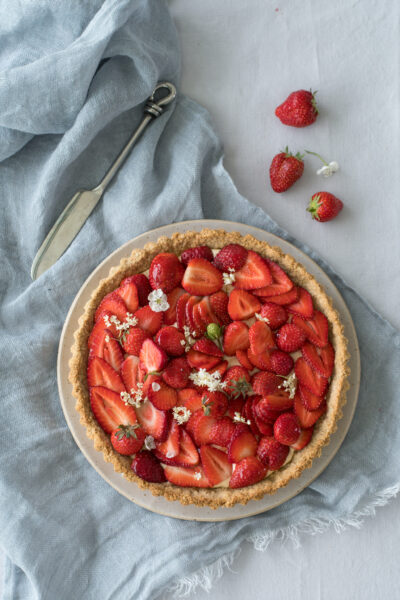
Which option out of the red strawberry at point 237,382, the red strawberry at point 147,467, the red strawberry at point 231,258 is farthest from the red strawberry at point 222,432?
the red strawberry at point 231,258

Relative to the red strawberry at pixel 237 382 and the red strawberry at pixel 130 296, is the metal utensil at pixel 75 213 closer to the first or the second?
the red strawberry at pixel 130 296

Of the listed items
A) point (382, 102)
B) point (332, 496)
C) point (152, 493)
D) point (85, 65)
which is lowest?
point (152, 493)

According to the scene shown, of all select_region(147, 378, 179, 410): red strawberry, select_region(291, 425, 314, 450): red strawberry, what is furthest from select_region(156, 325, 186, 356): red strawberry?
select_region(291, 425, 314, 450): red strawberry

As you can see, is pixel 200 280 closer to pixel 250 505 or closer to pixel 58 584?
pixel 250 505

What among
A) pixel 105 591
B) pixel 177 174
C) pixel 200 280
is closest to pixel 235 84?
pixel 177 174

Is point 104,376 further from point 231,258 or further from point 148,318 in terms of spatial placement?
point 231,258

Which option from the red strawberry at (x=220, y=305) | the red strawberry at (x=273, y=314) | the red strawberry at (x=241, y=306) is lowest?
the red strawberry at (x=220, y=305)
